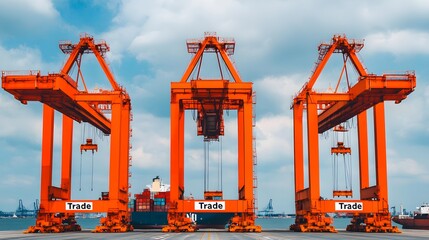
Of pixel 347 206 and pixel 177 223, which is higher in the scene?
pixel 347 206

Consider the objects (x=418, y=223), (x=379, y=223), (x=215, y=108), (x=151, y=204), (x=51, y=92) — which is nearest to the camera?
(x=51, y=92)

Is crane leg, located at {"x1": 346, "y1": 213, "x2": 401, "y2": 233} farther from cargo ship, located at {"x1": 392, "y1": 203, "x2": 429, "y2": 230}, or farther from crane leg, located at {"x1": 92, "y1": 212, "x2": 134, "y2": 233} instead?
cargo ship, located at {"x1": 392, "y1": 203, "x2": 429, "y2": 230}

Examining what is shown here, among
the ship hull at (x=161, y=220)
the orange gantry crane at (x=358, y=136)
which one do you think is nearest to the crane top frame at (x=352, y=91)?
the orange gantry crane at (x=358, y=136)

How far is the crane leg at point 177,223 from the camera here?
164 ft

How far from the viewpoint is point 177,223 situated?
50.1m

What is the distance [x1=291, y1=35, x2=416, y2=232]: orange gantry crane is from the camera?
50219 mm

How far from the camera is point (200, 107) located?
5894 centimetres

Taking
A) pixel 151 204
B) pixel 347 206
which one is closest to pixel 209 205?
pixel 347 206

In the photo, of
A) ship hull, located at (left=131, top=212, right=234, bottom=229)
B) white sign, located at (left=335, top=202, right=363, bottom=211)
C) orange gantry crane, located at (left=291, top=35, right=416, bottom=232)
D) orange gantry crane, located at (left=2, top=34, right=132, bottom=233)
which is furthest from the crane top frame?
ship hull, located at (left=131, top=212, right=234, bottom=229)

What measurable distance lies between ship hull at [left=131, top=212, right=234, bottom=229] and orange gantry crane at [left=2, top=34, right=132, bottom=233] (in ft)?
80.4

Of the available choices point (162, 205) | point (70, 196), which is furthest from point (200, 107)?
point (162, 205)

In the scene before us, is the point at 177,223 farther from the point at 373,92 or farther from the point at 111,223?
the point at 373,92

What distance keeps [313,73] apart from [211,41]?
10.2 meters

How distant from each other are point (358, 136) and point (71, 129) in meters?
29.4
